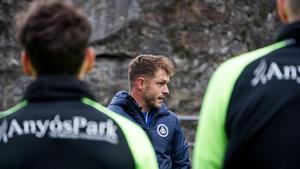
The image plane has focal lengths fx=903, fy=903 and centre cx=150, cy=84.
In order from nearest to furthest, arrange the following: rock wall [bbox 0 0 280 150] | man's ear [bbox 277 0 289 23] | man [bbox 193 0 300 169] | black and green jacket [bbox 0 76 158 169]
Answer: black and green jacket [bbox 0 76 158 169] < man [bbox 193 0 300 169] < man's ear [bbox 277 0 289 23] < rock wall [bbox 0 0 280 150]

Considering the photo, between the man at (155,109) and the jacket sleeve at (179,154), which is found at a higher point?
the man at (155,109)

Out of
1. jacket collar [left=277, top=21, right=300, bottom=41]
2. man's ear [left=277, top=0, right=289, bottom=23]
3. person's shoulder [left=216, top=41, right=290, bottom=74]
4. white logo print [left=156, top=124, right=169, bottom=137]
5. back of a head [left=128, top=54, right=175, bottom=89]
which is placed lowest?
white logo print [left=156, top=124, right=169, bottom=137]

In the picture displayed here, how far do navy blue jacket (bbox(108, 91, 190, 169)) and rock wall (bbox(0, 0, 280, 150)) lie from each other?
5.76m

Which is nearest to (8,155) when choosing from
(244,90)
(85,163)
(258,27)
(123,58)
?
(85,163)

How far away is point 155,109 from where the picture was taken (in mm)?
6297

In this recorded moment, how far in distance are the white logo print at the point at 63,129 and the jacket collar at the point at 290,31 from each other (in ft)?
2.29

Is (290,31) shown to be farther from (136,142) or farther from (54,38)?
(54,38)

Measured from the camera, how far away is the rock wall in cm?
1224

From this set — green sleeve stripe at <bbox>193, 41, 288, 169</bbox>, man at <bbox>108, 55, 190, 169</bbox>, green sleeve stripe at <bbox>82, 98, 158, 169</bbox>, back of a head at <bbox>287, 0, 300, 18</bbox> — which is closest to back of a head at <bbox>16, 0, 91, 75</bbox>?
green sleeve stripe at <bbox>82, 98, 158, 169</bbox>

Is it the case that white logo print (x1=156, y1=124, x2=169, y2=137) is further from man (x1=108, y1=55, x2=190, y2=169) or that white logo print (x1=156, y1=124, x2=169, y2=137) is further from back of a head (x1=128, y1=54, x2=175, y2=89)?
back of a head (x1=128, y1=54, x2=175, y2=89)

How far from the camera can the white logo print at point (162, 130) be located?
244 inches

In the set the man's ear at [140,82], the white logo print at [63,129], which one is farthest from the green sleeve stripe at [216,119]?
the man's ear at [140,82]

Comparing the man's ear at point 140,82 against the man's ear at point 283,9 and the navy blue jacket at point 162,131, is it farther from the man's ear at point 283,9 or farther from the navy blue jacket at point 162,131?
the man's ear at point 283,9

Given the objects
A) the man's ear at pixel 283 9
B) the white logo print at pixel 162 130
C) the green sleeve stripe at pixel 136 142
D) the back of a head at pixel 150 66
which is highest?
the man's ear at pixel 283 9
